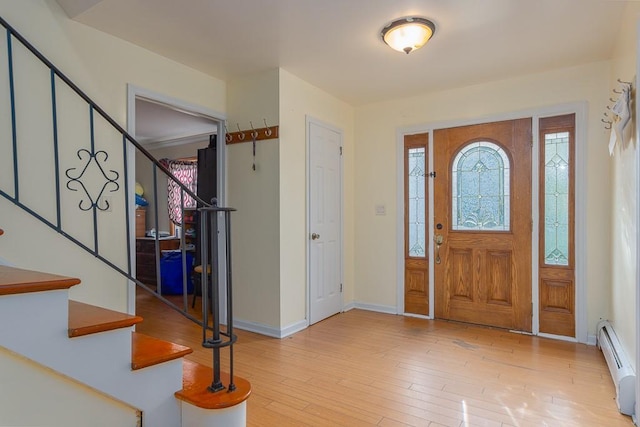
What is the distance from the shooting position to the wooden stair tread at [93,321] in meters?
1.41

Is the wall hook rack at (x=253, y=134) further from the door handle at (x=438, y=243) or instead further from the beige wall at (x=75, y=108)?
the door handle at (x=438, y=243)

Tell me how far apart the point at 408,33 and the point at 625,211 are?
6.34 ft

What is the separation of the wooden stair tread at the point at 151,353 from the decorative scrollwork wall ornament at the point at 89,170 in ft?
3.69

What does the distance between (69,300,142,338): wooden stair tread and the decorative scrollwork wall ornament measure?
100cm

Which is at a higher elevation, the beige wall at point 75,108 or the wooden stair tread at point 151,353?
the beige wall at point 75,108

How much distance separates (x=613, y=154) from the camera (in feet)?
9.66

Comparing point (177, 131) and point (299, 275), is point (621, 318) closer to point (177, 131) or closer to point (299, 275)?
point (299, 275)

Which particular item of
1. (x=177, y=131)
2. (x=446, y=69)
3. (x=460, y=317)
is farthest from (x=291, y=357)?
(x=177, y=131)

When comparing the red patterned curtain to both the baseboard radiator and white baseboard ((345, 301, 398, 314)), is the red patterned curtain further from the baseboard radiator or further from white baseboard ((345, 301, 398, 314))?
the baseboard radiator

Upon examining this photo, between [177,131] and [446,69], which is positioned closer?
[446,69]

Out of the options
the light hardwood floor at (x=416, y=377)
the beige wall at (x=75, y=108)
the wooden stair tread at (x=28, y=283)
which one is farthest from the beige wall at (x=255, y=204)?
the wooden stair tread at (x=28, y=283)

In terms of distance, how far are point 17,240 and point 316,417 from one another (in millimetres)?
2061

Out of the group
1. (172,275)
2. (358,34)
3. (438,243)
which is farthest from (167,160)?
Result: (438,243)

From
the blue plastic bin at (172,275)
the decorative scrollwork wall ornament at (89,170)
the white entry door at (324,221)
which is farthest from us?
the blue plastic bin at (172,275)
